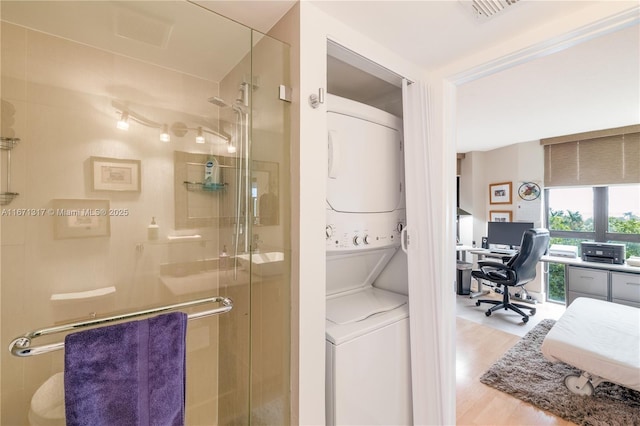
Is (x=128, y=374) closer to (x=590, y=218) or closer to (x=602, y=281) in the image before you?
(x=602, y=281)

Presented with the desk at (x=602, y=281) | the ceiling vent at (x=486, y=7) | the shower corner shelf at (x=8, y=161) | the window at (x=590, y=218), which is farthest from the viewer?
the window at (x=590, y=218)

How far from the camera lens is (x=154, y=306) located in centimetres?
144

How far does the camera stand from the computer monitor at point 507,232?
4371 mm

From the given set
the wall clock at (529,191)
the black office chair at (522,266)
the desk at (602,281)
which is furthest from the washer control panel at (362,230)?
the wall clock at (529,191)

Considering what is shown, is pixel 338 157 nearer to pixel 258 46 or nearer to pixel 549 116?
pixel 258 46

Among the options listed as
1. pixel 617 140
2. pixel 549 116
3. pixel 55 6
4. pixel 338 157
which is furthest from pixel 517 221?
pixel 55 6

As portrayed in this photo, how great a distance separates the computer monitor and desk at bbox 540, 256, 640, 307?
51cm

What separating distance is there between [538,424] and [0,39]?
367 centimetres

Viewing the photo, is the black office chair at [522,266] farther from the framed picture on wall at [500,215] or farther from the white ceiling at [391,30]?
the white ceiling at [391,30]

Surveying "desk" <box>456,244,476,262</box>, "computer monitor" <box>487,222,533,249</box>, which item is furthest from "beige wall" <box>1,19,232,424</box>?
"computer monitor" <box>487,222,533,249</box>

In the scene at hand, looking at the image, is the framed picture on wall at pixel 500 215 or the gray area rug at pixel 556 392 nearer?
the gray area rug at pixel 556 392

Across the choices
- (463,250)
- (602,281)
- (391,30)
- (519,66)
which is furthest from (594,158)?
(391,30)

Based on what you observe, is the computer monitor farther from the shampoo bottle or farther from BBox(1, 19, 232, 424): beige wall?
the shampoo bottle

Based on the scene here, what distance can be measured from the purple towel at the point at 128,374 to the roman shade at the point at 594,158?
5.28 metres
